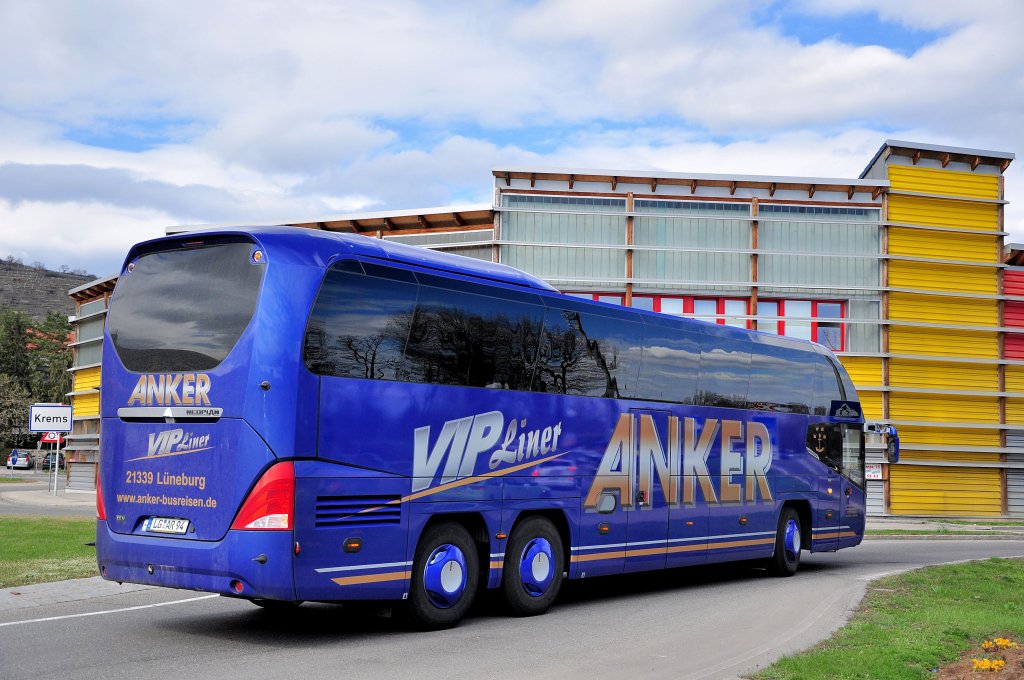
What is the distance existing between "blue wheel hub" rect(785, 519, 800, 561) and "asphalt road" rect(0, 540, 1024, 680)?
8.67ft

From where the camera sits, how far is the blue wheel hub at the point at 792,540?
61.5ft

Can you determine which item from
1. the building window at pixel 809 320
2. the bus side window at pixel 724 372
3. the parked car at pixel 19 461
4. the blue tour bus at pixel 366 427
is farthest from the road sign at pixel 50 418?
the parked car at pixel 19 461

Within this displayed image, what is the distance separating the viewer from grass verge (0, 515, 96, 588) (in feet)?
51.8

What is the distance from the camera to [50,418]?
1764 inches

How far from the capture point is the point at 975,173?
44.4m

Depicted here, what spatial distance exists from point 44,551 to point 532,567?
10108 mm

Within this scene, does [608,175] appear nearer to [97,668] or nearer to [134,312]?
[134,312]

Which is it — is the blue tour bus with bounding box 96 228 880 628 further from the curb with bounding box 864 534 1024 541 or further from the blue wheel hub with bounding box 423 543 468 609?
the curb with bounding box 864 534 1024 541

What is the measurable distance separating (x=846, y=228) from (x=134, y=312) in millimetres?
36014

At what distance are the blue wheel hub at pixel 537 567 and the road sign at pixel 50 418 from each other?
35.4m

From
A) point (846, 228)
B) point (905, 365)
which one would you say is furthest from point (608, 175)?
point (905, 365)

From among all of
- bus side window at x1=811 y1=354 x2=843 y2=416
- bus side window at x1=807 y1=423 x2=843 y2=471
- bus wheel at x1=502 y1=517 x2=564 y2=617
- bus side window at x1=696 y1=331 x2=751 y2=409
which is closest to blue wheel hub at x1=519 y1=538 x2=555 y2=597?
bus wheel at x1=502 y1=517 x2=564 y2=617

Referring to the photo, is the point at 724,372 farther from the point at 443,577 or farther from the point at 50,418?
the point at 50,418

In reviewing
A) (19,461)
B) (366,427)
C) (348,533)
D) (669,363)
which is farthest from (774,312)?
(19,461)
